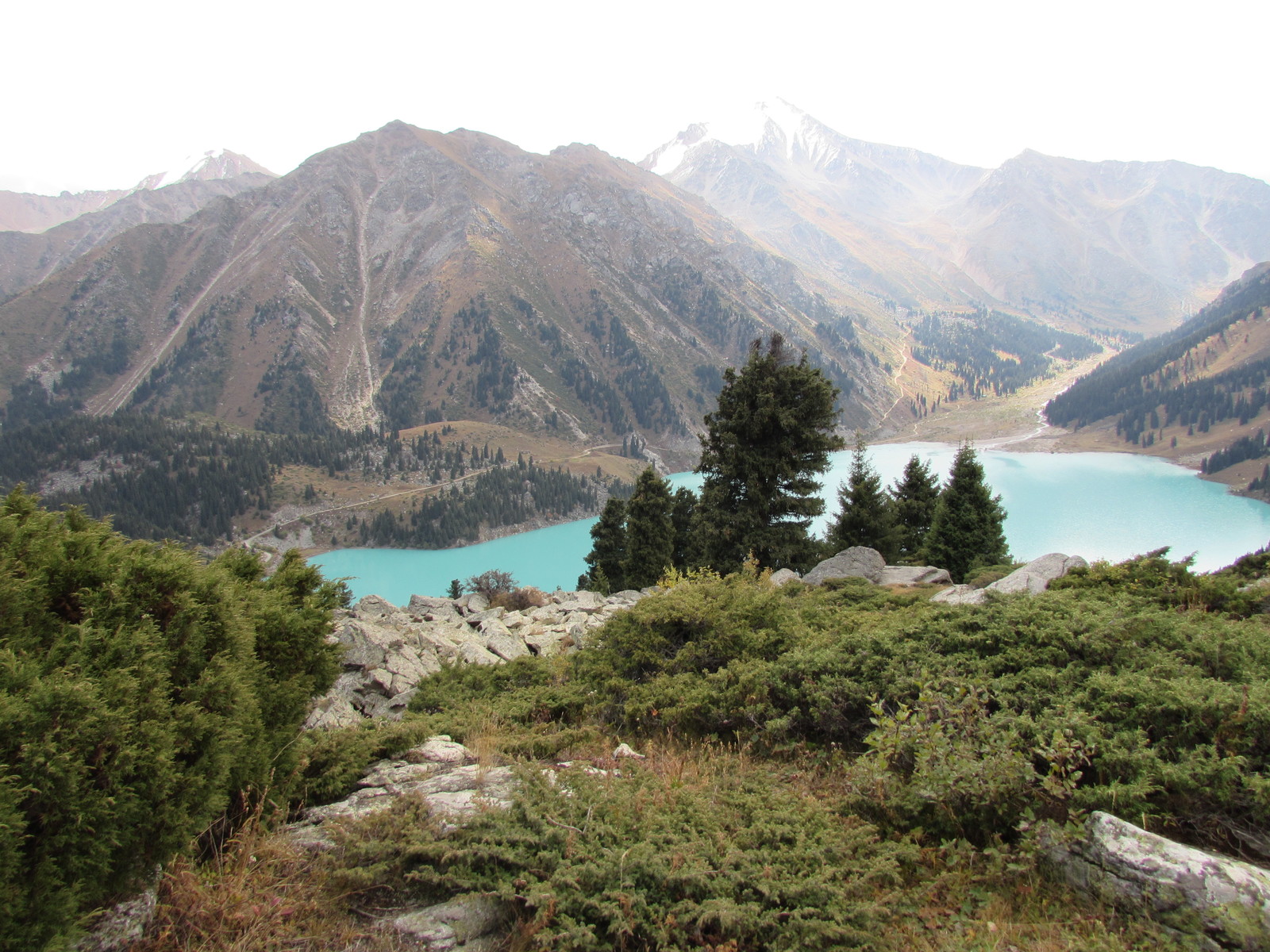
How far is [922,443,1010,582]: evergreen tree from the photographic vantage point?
2753cm

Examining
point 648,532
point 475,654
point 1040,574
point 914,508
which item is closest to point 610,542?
point 648,532

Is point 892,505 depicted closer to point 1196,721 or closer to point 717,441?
point 717,441

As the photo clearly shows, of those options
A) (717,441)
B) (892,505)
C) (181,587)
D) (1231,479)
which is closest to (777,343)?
(717,441)

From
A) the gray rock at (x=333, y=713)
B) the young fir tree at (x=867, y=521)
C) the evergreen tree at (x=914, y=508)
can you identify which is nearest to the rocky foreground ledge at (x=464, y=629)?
the gray rock at (x=333, y=713)

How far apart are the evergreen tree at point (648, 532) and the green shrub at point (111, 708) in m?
32.8

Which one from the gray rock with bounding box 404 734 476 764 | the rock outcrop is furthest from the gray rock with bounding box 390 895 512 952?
the rock outcrop

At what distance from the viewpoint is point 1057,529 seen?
82.2 meters

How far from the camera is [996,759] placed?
5.05 metres

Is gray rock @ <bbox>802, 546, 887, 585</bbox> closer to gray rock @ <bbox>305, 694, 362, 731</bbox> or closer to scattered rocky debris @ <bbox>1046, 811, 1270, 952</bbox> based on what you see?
gray rock @ <bbox>305, 694, 362, 731</bbox>

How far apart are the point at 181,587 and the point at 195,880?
2.20 m

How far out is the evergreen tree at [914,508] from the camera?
36.4 m

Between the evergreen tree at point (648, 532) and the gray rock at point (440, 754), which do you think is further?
the evergreen tree at point (648, 532)

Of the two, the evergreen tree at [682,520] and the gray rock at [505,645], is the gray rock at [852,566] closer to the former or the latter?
the gray rock at [505,645]

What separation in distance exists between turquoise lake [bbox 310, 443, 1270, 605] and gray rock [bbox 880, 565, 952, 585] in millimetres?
52582
